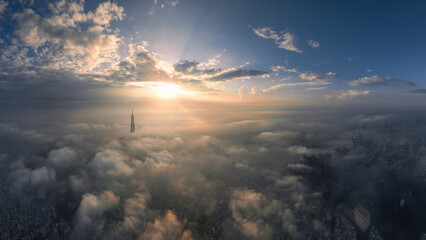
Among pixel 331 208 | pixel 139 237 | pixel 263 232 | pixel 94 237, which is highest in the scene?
pixel 331 208

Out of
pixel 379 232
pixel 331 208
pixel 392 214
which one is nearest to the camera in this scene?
pixel 379 232

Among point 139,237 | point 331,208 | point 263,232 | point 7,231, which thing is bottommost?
point 7,231

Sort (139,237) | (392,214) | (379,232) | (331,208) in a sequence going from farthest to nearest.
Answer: (331,208) < (392,214) < (139,237) < (379,232)

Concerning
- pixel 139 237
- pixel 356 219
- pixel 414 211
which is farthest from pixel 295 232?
pixel 139 237

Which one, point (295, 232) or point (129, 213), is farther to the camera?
point (129, 213)

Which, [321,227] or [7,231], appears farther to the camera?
[7,231]

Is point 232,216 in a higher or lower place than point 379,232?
lower

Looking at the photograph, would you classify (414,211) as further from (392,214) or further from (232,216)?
(232,216)

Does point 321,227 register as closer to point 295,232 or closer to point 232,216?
point 295,232

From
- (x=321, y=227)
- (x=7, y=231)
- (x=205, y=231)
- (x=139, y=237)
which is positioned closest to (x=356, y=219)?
(x=321, y=227)
